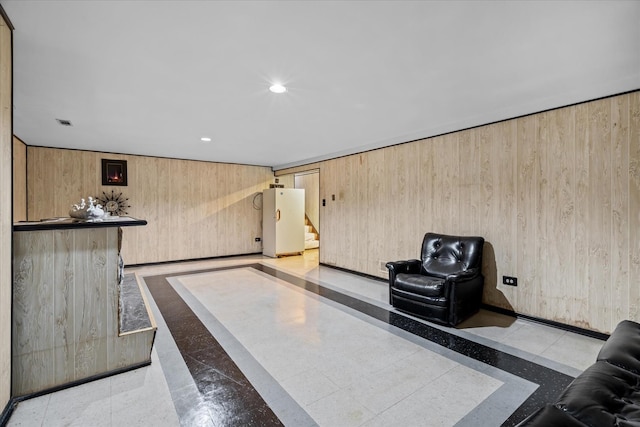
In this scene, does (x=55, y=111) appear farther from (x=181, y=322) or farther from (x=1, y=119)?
(x=181, y=322)

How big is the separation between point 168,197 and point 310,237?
410cm

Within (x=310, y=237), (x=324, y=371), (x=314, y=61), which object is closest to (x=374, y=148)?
(x=314, y=61)

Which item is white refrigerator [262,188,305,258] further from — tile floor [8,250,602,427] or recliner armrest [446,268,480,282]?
Result: recliner armrest [446,268,480,282]

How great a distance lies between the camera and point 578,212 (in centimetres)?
311

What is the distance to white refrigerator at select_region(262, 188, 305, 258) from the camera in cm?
740

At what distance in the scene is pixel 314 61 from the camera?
2346 millimetres

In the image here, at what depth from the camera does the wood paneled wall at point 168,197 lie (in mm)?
5508

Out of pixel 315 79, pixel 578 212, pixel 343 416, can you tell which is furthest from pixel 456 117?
pixel 343 416

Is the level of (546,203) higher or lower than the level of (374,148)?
lower

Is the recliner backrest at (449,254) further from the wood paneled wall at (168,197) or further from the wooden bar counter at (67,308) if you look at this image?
the wood paneled wall at (168,197)

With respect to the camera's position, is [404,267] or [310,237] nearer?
[404,267]

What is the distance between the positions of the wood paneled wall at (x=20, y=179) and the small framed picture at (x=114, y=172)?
1.13 meters

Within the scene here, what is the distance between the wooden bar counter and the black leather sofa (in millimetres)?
2666

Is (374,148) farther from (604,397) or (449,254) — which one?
(604,397)
